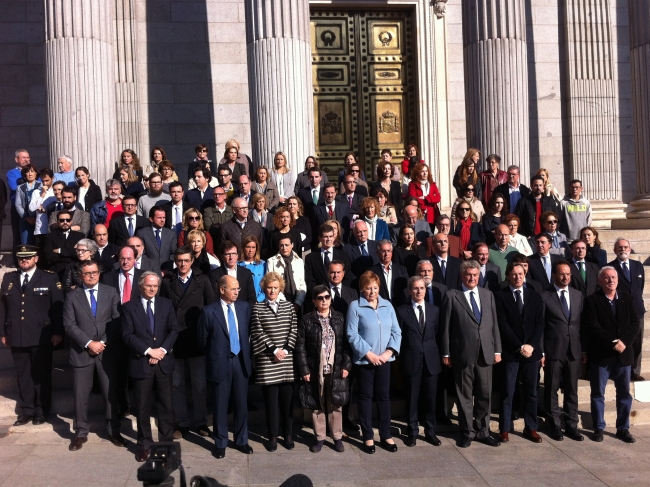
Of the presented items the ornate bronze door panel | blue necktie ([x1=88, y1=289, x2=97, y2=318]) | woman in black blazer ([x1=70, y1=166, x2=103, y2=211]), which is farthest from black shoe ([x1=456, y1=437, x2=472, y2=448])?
the ornate bronze door panel

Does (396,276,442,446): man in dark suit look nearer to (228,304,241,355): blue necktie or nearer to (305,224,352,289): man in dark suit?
(305,224,352,289): man in dark suit

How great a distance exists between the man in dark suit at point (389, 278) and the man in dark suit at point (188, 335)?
2096mm

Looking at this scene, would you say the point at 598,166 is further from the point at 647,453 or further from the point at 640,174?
the point at 647,453

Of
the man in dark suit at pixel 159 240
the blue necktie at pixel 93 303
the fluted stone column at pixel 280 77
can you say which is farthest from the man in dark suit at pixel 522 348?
the fluted stone column at pixel 280 77

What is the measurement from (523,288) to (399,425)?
89.7 inches

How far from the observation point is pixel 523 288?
1044cm

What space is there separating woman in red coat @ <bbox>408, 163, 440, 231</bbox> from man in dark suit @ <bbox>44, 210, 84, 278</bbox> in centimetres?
505

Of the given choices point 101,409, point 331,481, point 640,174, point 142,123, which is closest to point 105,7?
point 142,123

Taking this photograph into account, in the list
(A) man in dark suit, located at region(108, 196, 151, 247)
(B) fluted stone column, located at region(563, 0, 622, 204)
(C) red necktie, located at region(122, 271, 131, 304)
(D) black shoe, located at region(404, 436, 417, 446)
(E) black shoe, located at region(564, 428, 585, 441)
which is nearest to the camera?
(D) black shoe, located at region(404, 436, 417, 446)

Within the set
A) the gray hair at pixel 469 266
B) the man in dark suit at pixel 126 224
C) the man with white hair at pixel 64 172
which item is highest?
the man with white hair at pixel 64 172

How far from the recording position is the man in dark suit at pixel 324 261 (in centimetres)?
1089

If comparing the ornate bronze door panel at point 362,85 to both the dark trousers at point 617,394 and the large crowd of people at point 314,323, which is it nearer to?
the large crowd of people at point 314,323

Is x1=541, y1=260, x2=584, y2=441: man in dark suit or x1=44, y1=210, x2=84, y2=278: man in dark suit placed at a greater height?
x1=44, y1=210, x2=84, y2=278: man in dark suit

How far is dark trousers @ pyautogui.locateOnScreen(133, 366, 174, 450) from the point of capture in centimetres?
970
